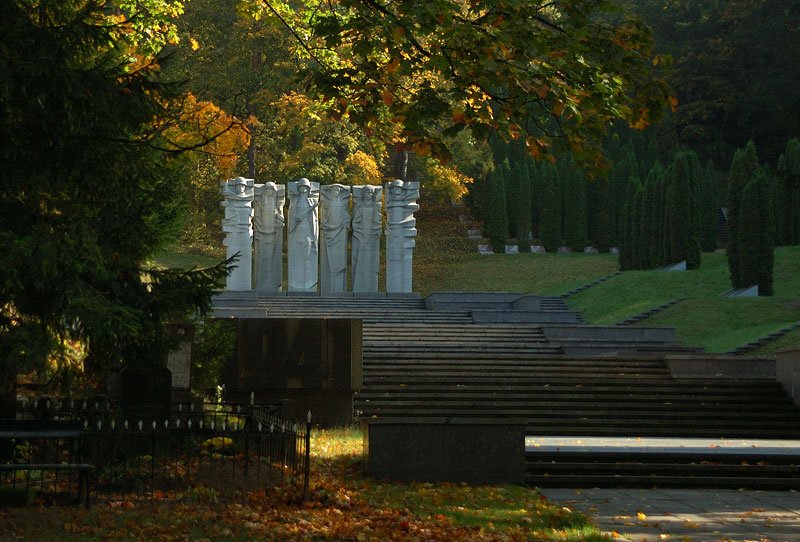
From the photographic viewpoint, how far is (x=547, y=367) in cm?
2241

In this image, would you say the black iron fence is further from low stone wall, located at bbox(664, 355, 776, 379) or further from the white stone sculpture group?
the white stone sculpture group

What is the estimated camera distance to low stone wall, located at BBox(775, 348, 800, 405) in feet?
65.8

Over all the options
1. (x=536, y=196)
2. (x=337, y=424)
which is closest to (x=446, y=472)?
(x=337, y=424)

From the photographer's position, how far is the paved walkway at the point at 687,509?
1016 cm

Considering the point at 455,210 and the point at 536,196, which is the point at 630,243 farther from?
the point at 455,210

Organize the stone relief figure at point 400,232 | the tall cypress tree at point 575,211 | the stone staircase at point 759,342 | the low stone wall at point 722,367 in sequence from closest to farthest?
the low stone wall at point 722,367
the stone staircase at point 759,342
the stone relief figure at point 400,232
the tall cypress tree at point 575,211

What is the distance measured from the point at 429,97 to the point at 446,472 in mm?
4405

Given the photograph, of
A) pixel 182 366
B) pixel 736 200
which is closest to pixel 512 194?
pixel 736 200

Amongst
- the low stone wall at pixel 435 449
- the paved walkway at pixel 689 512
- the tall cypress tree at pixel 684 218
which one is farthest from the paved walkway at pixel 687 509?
the tall cypress tree at pixel 684 218

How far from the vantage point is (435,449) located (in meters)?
13.0

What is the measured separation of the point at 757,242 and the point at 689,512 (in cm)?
2504

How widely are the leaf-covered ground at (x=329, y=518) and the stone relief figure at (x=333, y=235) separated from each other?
2189 cm

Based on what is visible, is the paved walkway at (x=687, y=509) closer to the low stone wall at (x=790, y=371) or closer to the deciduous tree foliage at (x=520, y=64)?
the deciduous tree foliage at (x=520, y=64)

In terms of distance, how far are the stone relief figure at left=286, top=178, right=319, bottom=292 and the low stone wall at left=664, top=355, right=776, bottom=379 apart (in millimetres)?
14554
